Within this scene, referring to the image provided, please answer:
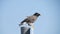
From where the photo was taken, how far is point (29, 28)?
0.85 metres

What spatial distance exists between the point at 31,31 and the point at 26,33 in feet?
0.14

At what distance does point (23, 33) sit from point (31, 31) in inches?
2.5

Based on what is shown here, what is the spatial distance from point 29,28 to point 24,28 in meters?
0.04

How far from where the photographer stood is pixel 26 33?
33.4 inches

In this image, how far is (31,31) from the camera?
33.4 inches

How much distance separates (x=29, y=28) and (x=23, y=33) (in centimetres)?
6

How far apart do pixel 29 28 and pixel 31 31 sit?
0.09 feet

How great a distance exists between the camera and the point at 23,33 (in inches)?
33.4

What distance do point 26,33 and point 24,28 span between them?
0.04 metres
